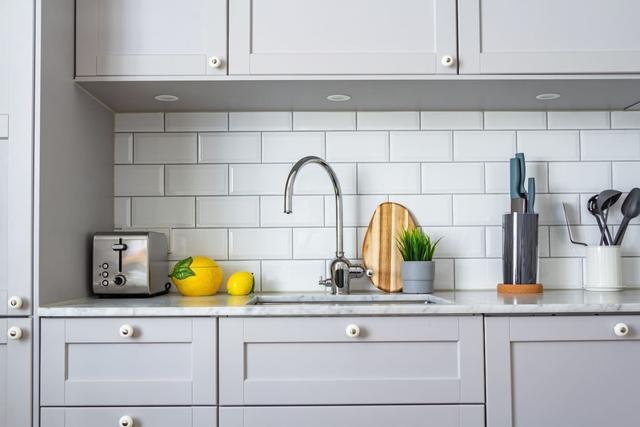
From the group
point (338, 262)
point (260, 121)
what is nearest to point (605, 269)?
point (338, 262)

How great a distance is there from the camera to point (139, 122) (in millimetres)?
2416

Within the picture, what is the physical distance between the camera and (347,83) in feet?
6.72

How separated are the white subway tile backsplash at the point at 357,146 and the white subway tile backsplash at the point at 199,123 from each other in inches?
14.4

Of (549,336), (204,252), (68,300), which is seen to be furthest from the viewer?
(204,252)

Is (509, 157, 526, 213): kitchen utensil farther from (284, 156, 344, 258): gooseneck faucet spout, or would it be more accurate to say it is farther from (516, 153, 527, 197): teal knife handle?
(284, 156, 344, 258): gooseneck faucet spout

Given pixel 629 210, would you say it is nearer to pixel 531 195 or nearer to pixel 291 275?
pixel 531 195

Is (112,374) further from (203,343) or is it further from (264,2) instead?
(264,2)

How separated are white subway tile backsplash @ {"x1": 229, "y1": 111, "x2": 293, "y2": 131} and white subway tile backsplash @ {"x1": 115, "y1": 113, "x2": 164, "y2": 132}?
249 millimetres

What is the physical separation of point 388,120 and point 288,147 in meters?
0.36

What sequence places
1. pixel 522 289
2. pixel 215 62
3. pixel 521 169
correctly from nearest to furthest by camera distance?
pixel 215 62
pixel 522 289
pixel 521 169

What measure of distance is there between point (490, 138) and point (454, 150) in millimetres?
132

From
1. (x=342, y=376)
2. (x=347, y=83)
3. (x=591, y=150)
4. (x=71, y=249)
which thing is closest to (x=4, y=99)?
(x=71, y=249)

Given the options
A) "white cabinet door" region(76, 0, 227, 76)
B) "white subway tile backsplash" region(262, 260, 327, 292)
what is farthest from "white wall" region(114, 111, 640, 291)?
"white cabinet door" region(76, 0, 227, 76)

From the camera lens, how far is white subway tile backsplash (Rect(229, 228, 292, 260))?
2.38 metres
